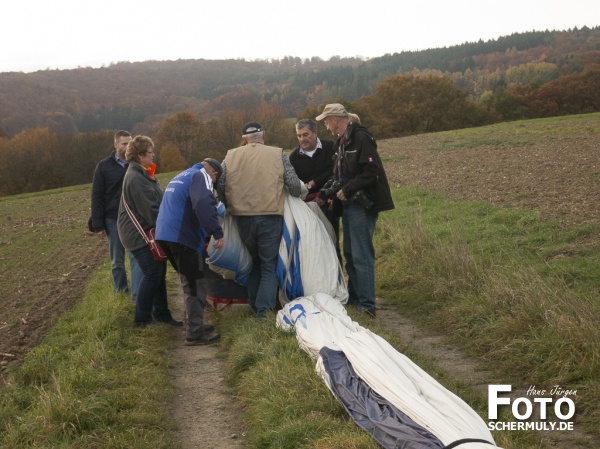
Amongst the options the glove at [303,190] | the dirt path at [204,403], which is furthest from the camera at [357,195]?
the dirt path at [204,403]

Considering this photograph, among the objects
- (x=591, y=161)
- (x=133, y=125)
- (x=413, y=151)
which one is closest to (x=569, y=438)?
(x=591, y=161)

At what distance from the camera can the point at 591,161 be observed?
1841 cm

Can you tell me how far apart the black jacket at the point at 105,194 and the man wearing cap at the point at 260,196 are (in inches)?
72.3

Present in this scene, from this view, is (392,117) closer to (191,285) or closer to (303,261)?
(303,261)

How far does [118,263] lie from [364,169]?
3621mm

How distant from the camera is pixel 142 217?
8109 millimetres

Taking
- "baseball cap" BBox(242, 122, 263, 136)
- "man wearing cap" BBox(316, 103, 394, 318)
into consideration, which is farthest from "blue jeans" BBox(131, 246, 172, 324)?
"man wearing cap" BBox(316, 103, 394, 318)

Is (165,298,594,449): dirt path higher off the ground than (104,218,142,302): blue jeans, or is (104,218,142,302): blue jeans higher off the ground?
(104,218,142,302): blue jeans

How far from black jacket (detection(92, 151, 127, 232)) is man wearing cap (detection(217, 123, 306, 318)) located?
184 cm

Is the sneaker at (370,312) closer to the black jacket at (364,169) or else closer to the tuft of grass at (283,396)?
the black jacket at (364,169)

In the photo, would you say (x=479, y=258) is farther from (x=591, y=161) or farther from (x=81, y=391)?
(x=591, y=161)

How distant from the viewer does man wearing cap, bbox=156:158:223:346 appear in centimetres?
738

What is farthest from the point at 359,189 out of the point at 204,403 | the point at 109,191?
the point at 109,191

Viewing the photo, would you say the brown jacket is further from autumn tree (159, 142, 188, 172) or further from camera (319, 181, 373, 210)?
autumn tree (159, 142, 188, 172)
